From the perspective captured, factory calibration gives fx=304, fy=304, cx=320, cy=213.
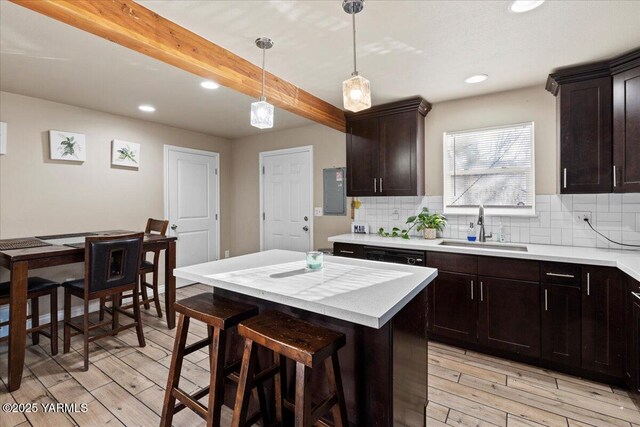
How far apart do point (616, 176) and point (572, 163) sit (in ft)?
0.96

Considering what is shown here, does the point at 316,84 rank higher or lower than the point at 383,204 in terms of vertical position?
higher

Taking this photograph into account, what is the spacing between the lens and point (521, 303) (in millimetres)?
2445

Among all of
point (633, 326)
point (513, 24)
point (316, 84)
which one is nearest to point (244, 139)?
point (316, 84)

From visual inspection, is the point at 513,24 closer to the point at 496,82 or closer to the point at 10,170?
the point at 496,82

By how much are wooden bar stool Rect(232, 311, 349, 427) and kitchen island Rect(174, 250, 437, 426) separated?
0.30 feet

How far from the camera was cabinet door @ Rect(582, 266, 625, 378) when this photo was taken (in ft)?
6.89

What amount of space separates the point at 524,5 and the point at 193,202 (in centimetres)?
448

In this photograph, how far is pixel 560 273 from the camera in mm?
2299

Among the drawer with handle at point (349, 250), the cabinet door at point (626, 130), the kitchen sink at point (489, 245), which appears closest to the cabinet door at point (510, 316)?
the kitchen sink at point (489, 245)

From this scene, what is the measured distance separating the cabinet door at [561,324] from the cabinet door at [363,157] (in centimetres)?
182

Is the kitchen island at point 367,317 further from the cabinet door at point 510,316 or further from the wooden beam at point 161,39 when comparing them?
the wooden beam at point 161,39

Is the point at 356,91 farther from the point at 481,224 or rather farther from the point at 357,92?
the point at 481,224

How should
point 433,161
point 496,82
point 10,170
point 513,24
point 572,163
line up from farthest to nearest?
point 433,161 → point 10,170 → point 496,82 → point 572,163 → point 513,24

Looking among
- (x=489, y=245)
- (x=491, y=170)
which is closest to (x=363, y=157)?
(x=491, y=170)
